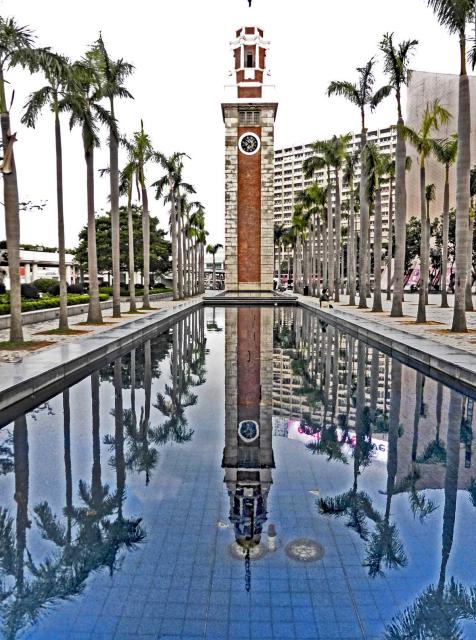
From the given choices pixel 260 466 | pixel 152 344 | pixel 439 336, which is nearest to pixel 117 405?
pixel 260 466

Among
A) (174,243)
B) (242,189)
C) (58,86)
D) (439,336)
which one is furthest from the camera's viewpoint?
(242,189)

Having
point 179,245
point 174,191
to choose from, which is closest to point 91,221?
point 174,191

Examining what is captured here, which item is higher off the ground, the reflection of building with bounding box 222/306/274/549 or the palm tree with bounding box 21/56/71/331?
the palm tree with bounding box 21/56/71/331

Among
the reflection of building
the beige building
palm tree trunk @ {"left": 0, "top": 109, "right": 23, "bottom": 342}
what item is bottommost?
the reflection of building

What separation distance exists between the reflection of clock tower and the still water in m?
37.4

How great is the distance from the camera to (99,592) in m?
3.82

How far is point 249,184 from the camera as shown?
46781 mm

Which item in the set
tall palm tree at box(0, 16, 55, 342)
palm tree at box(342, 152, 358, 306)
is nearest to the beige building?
palm tree at box(342, 152, 358, 306)

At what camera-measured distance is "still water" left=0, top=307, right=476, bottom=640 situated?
359 cm

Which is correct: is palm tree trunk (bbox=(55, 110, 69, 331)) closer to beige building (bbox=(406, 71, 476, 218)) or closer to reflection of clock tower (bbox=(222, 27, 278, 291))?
reflection of clock tower (bbox=(222, 27, 278, 291))

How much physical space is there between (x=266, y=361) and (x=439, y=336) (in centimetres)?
608

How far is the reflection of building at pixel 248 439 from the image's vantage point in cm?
502

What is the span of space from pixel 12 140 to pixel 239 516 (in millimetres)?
12462

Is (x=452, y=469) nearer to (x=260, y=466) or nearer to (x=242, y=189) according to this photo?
(x=260, y=466)
